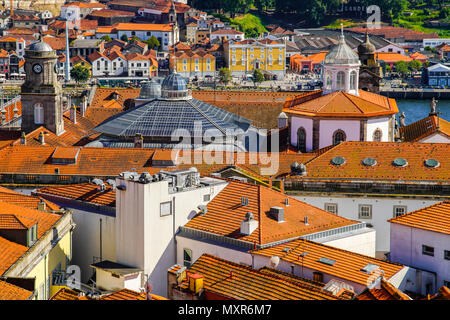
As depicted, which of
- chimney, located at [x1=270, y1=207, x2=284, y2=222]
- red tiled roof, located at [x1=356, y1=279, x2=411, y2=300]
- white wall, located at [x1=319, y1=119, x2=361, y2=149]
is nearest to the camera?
red tiled roof, located at [x1=356, y1=279, x2=411, y2=300]

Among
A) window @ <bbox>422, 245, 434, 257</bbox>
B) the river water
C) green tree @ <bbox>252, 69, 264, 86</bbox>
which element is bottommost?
the river water

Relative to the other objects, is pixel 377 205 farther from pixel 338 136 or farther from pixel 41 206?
pixel 41 206

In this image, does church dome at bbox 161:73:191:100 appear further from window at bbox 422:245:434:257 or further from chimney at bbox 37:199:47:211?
window at bbox 422:245:434:257

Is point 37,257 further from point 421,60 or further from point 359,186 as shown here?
point 421,60

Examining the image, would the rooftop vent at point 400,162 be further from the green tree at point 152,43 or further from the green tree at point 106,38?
the green tree at point 106,38

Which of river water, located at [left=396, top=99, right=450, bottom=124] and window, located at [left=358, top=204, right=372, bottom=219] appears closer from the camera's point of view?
window, located at [left=358, top=204, right=372, bottom=219]

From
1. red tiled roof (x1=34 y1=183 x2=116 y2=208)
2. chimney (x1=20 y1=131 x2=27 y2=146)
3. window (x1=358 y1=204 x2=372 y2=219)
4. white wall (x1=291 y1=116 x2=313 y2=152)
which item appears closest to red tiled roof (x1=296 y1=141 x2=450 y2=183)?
window (x1=358 y1=204 x2=372 y2=219)
